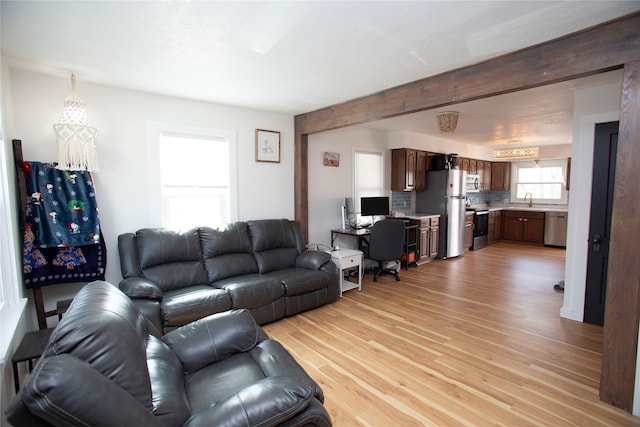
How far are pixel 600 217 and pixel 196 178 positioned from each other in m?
4.39

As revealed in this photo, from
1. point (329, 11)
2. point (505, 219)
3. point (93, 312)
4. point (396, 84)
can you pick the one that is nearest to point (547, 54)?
point (396, 84)

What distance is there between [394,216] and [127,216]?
4246 mm

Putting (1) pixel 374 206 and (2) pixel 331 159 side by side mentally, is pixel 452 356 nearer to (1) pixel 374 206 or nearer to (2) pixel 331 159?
(1) pixel 374 206

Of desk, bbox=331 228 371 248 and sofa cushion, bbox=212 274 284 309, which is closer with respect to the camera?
sofa cushion, bbox=212 274 284 309

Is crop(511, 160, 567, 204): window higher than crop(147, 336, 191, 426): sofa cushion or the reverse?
higher

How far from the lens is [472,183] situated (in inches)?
299

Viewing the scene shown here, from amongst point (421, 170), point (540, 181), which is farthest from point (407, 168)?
point (540, 181)

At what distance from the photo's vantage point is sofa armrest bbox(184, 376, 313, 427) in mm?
1157

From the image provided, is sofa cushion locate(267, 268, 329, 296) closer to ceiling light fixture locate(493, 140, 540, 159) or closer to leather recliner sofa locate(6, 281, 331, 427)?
leather recliner sofa locate(6, 281, 331, 427)

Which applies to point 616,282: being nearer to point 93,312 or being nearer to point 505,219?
point 93,312

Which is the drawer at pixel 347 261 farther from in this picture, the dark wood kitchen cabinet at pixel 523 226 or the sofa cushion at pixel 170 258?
the dark wood kitchen cabinet at pixel 523 226

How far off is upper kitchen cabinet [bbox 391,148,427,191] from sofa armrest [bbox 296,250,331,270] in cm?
271

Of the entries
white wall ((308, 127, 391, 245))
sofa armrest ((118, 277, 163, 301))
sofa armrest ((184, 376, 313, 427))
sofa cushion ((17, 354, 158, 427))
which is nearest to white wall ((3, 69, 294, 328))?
sofa armrest ((118, 277, 163, 301))

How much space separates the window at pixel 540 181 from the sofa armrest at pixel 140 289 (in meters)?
9.07
